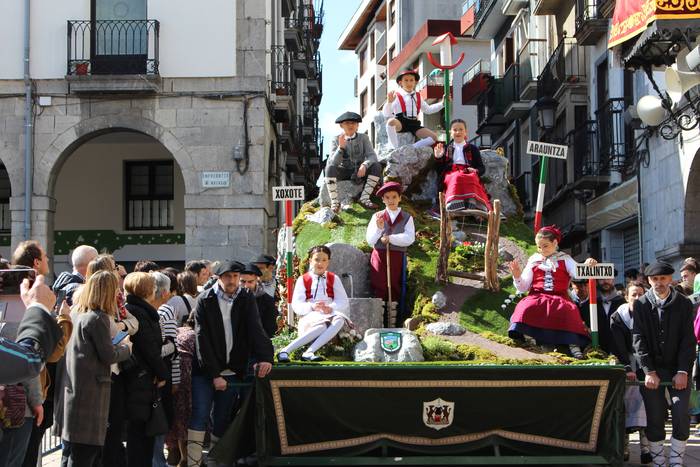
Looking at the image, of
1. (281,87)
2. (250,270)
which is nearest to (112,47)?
(281,87)

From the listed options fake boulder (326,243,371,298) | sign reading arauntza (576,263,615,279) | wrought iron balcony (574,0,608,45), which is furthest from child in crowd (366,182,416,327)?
wrought iron balcony (574,0,608,45)

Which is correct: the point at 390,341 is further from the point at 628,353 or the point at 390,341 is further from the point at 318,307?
the point at 628,353

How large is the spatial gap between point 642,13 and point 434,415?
8.66 m

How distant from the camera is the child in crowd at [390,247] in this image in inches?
468

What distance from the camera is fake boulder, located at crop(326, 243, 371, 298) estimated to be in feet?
40.3

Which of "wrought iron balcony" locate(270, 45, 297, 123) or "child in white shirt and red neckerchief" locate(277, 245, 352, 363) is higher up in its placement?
"wrought iron balcony" locate(270, 45, 297, 123)

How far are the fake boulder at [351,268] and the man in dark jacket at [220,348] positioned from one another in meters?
2.59

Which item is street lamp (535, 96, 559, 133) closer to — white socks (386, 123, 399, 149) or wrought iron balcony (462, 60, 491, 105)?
wrought iron balcony (462, 60, 491, 105)

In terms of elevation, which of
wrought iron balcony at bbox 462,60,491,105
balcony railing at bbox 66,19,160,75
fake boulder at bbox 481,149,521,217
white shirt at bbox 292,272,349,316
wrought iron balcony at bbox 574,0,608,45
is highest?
wrought iron balcony at bbox 462,60,491,105

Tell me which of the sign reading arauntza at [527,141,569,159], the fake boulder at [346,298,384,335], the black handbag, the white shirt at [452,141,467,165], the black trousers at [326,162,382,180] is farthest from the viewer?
the white shirt at [452,141,467,165]


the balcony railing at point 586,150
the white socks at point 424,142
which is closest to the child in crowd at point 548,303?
the white socks at point 424,142

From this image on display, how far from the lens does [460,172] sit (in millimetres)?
14086

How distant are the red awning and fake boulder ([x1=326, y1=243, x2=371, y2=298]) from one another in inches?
233

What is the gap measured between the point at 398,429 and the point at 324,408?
631 mm
